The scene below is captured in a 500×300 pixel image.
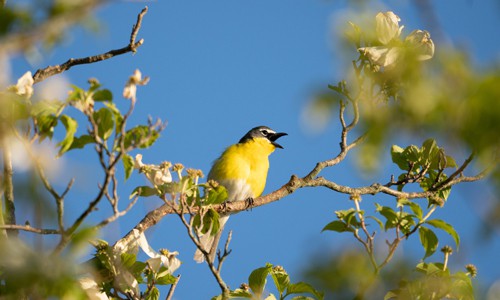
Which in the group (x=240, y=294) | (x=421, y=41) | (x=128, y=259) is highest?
(x=421, y=41)

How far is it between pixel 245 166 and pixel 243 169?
77mm

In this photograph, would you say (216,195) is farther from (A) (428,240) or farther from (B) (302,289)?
(A) (428,240)

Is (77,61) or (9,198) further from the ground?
(77,61)

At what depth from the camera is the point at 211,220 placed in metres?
4.46

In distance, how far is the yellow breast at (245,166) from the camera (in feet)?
27.8

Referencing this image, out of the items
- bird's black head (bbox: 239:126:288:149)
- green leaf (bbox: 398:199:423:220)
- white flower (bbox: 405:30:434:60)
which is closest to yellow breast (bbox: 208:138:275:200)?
bird's black head (bbox: 239:126:288:149)

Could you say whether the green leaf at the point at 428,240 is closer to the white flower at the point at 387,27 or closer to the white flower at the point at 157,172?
the white flower at the point at 387,27

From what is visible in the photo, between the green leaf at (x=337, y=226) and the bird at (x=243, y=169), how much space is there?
431 centimetres

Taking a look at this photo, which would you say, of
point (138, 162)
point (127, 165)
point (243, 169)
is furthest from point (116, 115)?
point (243, 169)

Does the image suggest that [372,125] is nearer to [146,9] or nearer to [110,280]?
[146,9]

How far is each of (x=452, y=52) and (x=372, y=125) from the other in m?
0.46

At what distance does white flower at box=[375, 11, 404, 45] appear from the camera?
3449 mm

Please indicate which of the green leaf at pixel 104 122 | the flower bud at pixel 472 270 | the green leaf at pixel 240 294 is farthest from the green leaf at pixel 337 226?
the green leaf at pixel 104 122

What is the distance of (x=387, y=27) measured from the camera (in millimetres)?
3449
